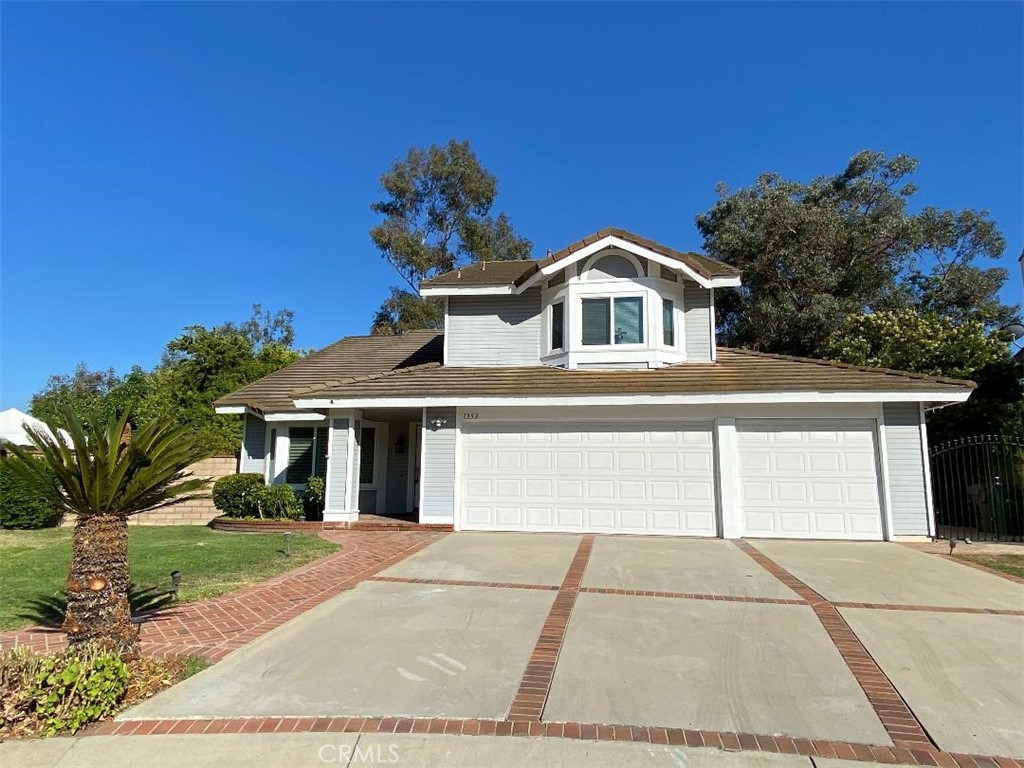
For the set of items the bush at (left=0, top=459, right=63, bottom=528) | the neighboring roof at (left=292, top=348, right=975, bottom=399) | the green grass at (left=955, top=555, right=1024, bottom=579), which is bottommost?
the green grass at (left=955, top=555, right=1024, bottom=579)

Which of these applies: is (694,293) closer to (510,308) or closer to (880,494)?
(510,308)

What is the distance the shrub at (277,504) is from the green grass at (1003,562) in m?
13.0

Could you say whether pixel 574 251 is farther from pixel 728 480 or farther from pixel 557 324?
pixel 728 480

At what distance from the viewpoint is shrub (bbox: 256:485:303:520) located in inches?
530

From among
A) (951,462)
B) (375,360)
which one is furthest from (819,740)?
(375,360)

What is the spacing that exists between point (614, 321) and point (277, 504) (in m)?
8.84

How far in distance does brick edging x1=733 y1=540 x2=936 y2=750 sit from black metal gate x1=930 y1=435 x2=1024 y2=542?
833 centimetres

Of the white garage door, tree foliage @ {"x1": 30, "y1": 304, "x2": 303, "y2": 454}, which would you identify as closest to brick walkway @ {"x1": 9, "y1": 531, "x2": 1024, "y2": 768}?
the white garage door

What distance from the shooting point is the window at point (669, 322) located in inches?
535

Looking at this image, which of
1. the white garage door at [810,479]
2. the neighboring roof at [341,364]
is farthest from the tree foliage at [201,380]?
the white garage door at [810,479]

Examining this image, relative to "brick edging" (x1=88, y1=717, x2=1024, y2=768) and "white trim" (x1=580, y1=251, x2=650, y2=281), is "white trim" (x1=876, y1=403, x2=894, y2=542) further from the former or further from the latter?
"brick edging" (x1=88, y1=717, x2=1024, y2=768)

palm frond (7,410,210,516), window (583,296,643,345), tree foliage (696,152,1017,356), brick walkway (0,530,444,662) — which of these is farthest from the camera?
tree foliage (696,152,1017,356)

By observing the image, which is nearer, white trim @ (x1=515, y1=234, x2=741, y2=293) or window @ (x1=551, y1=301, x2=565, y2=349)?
white trim @ (x1=515, y1=234, x2=741, y2=293)

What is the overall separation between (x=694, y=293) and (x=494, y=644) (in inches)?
433
